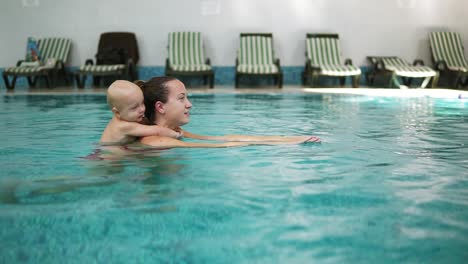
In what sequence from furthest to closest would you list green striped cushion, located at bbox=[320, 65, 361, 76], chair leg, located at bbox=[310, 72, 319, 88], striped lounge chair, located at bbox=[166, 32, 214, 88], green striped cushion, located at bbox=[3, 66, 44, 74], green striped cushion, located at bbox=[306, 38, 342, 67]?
green striped cushion, located at bbox=[306, 38, 342, 67]
striped lounge chair, located at bbox=[166, 32, 214, 88]
chair leg, located at bbox=[310, 72, 319, 88]
green striped cushion, located at bbox=[320, 65, 361, 76]
green striped cushion, located at bbox=[3, 66, 44, 74]

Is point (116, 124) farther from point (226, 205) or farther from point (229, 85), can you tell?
point (229, 85)

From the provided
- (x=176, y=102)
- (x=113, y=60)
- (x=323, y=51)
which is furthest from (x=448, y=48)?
(x=176, y=102)

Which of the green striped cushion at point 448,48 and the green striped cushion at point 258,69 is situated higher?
the green striped cushion at point 448,48

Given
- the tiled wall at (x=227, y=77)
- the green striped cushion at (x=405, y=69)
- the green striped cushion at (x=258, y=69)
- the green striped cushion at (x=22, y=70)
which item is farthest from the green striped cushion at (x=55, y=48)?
the green striped cushion at (x=405, y=69)

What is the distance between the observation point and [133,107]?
337 centimetres

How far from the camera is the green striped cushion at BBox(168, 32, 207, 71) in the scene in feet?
35.3

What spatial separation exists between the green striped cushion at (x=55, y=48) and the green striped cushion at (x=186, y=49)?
2037 mm

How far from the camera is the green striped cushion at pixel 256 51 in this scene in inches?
425

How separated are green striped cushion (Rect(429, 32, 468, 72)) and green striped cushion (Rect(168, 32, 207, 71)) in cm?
458

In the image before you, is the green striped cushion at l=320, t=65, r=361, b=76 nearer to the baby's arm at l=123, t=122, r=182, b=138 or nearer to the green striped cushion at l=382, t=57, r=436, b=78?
the green striped cushion at l=382, t=57, r=436, b=78

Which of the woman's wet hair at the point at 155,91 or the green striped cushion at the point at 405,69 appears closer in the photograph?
the woman's wet hair at the point at 155,91

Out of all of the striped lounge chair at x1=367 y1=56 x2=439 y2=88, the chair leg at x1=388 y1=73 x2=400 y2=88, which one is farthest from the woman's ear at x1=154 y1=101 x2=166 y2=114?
the chair leg at x1=388 y1=73 x2=400 y2=88

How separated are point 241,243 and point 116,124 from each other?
1834 mm

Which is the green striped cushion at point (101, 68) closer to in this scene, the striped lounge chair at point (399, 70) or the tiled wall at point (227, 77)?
the tiled wall at point (227, 77)
